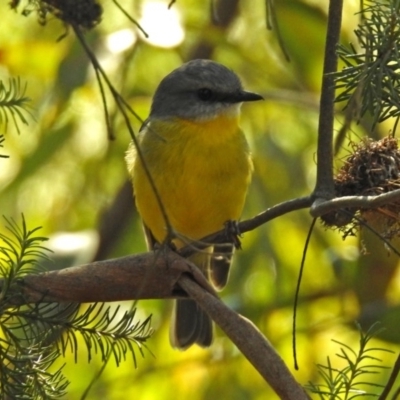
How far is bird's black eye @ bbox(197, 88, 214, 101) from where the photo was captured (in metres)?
4.67

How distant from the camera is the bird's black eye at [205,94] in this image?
4668mm

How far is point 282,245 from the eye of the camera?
5293 mm

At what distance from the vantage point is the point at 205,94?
15.4 ft

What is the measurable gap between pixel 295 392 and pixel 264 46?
12.5 ft

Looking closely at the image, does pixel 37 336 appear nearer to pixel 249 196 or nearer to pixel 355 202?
pixel 355 202

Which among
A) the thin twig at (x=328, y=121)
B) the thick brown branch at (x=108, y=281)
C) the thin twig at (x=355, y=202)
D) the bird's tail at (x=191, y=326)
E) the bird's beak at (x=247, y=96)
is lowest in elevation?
the thick brown branch at (x=108, y=281)

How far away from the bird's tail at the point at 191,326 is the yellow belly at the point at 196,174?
0.45m

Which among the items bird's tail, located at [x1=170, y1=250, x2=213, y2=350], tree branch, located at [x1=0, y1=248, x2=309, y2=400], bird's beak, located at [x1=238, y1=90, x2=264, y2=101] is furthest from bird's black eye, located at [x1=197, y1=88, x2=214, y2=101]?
tree branch, located at [x1=0, y1=248, x2=309, y2=400]

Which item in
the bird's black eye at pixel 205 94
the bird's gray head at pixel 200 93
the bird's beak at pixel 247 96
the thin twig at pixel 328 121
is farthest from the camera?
the bird's black eye at pixel 205 94

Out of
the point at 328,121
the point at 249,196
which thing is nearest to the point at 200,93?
the point at 249,196

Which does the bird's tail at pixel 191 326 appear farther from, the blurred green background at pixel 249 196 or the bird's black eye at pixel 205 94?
the bird's black eye at pixel 205 94

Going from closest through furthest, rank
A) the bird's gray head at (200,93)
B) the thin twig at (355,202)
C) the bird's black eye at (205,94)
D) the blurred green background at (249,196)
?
the thin twig at (355,202) → the bird's gray head at (200,93) → the bird's black eye at (205,94) → the blurred green background at (249,196)

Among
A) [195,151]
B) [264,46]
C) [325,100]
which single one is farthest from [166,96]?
[325,100]

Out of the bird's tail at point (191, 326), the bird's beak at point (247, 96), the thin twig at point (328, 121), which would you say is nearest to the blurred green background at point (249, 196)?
the bird's tail at point (191, 326)
